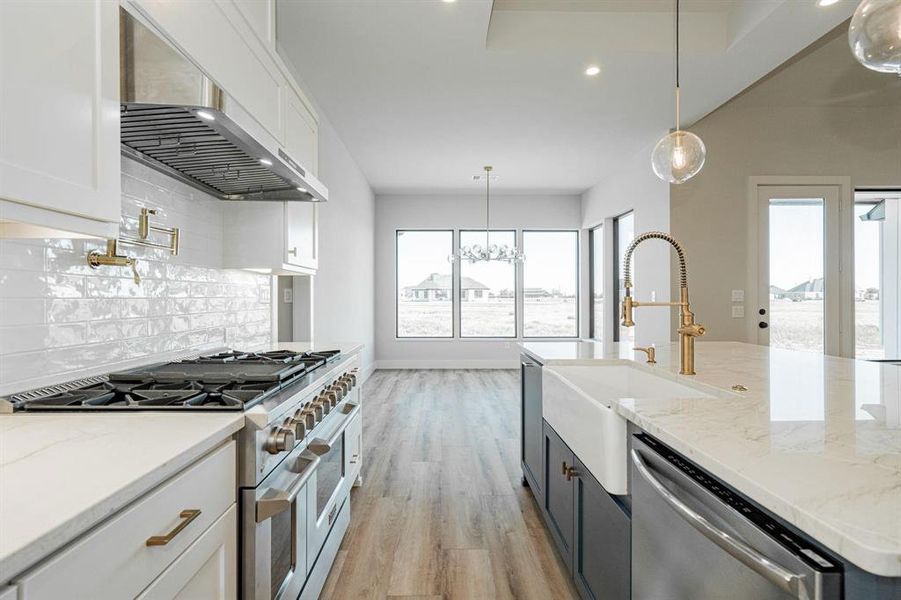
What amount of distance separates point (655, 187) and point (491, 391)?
117 inches

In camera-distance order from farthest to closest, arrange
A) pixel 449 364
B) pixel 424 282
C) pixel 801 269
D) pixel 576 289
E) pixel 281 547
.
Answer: pixel 576 289 < pixel 424 282 < pixel 449 364 < pixel 801 269 < pixel 281 547

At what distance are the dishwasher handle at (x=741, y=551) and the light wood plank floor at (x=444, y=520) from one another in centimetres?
122

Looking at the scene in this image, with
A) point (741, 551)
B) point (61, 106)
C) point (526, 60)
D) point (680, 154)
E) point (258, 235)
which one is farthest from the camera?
point (526, 60)

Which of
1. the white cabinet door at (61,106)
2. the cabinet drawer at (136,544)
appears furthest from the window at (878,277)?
the white cabinet door at (61,106)

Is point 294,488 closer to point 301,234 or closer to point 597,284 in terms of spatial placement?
point 301,234

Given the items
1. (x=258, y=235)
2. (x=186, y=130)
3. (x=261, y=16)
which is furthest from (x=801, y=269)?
(x=186, y=130)

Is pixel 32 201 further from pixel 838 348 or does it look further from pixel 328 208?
pixel 838 348

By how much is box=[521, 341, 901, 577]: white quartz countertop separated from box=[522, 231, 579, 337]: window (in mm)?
5868

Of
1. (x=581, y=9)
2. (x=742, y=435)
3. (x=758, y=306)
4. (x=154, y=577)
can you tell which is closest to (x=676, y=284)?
(x=758, y=306)

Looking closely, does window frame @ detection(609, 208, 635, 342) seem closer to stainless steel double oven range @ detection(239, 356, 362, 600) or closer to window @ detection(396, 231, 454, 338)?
window @ detection(396, 231, 454, 338)

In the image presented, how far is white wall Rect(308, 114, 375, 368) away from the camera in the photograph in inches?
159

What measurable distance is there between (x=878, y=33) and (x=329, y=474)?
240 centimetres

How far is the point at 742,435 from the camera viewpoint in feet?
3.10

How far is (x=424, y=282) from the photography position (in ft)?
25.0
